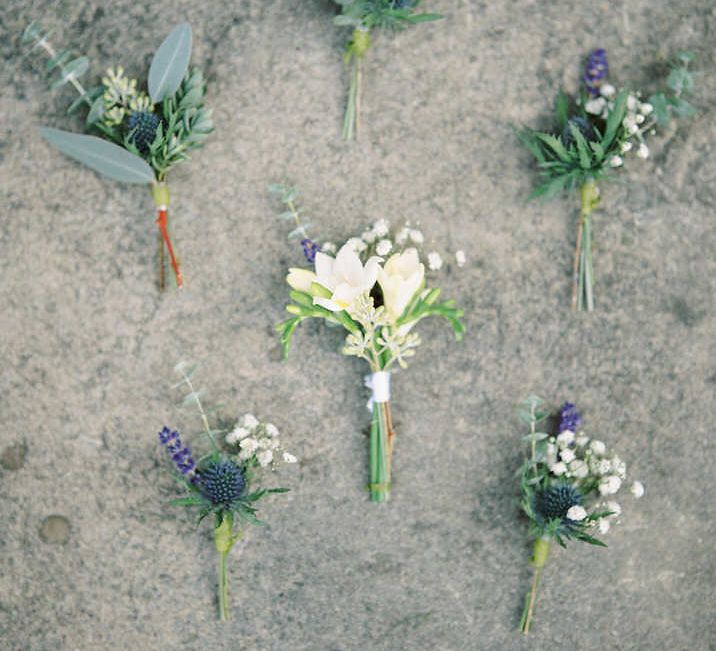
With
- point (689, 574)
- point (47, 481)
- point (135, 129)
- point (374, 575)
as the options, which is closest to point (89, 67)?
point (135, 129)

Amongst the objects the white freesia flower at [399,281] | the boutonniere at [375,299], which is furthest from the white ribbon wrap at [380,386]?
the white freesia flower at [399,281]

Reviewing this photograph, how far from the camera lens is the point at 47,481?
5.35 ft

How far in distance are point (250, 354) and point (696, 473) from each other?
114 cm

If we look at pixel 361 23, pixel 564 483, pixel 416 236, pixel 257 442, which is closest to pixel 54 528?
pixel 257 442

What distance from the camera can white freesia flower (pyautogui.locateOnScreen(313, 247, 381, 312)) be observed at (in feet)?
4.58

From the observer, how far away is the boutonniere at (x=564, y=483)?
60.7 inches

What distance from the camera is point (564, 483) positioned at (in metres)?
1.57

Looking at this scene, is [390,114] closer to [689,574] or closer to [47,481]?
[47,481]

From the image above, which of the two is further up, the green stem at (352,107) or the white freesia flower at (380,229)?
the green stem at (352,107)

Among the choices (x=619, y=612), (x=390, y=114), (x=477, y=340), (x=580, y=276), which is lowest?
(x=619, y=612)

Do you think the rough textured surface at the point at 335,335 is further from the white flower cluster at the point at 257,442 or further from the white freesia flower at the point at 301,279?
the white freesia flower at the point at 301,279

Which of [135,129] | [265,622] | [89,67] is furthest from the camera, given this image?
[265,622]

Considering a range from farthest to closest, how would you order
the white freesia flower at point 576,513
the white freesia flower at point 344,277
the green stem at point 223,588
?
the green stem at point 223,588 < the white freesia flower at point 576,513 < the white freesia flower at point 344,277

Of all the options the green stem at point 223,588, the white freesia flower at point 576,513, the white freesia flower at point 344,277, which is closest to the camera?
the white freesia flower at point 344,277
